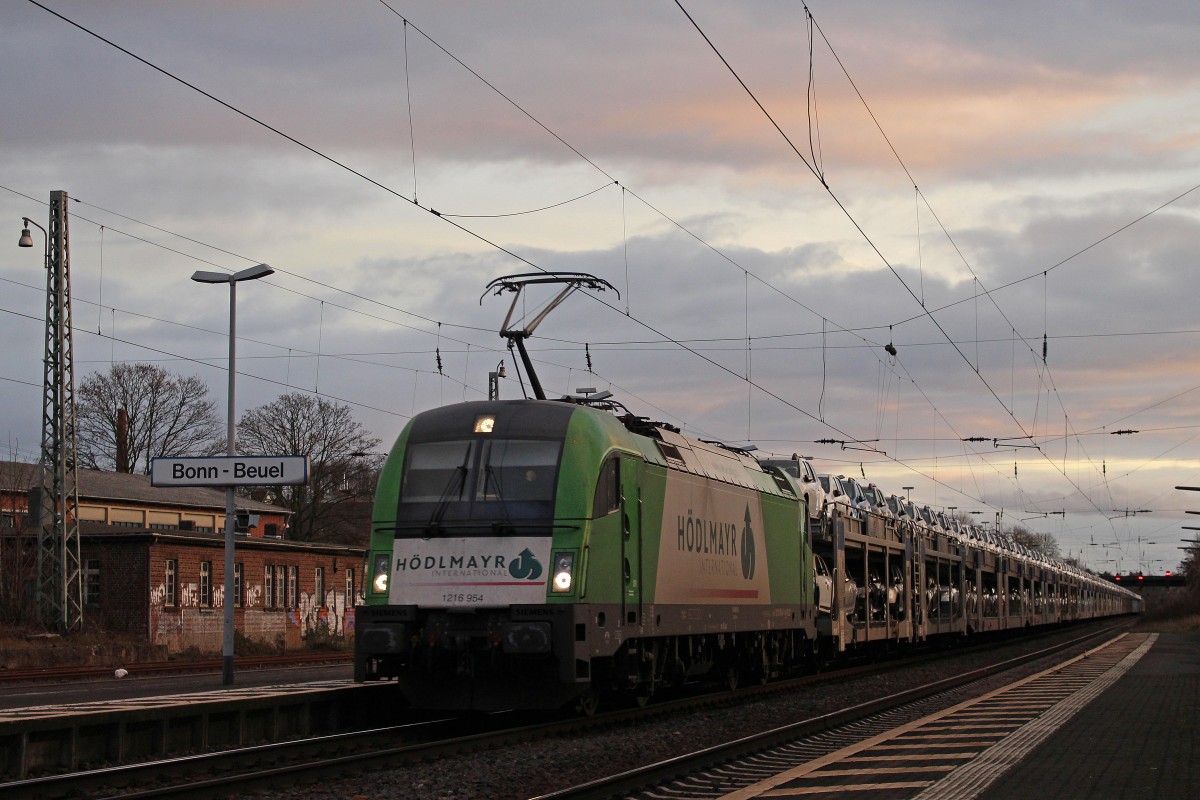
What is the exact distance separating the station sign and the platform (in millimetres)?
11725

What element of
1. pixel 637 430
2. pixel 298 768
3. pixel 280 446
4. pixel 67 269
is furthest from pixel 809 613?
pixel 280 446

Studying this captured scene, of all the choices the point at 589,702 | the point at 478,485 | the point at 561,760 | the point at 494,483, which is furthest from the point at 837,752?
the point at 478,485

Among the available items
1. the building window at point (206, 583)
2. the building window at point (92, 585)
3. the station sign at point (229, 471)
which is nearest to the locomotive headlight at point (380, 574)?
the station sign at point (229, 471)

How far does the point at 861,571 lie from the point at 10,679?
18371 millimetres

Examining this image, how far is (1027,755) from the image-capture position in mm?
13570

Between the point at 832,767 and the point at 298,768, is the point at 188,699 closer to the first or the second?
the point at 298,768

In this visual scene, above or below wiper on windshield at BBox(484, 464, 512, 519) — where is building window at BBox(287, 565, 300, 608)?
below

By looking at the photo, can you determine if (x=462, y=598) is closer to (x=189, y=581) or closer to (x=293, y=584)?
(x=189, y=581)

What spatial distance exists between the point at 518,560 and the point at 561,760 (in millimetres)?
2629

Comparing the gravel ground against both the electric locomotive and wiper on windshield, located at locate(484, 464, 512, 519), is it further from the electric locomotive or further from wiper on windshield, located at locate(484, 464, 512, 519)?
wiper on windshield, located at locate(484, 464, 512, 519)

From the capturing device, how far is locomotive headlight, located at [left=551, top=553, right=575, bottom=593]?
1542cm

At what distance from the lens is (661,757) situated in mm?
14250

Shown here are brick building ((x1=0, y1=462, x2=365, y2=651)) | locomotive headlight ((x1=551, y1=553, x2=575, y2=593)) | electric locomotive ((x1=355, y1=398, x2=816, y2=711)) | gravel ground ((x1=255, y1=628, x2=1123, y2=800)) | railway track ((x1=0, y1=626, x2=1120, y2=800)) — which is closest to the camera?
railway track ((x1=0, y1=626, x2=1120, y2=800))

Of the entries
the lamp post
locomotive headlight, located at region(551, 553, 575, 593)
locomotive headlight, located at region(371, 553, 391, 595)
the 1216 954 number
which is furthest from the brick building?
locomotive headlight, located at region(551, 553, 575, 593)
